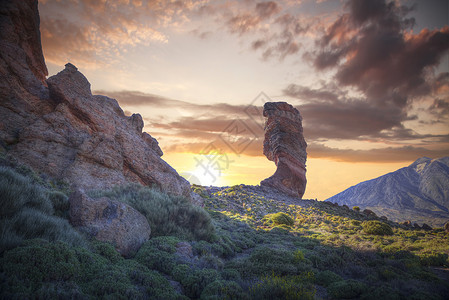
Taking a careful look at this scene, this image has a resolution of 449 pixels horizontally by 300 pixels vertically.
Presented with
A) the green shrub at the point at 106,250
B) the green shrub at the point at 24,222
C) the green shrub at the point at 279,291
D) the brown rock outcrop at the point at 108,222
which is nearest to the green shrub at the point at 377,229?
the green shrub at the point at 279,291

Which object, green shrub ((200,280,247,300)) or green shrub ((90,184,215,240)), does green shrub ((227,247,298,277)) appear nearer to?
green shrub ((200,280,247,300))

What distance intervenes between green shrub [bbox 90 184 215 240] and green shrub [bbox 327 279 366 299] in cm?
608

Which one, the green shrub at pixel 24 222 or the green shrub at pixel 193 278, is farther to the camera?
the green shrub at pixel 193 278

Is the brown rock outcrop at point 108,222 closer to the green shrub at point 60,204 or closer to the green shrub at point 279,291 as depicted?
the green shrub at point 60,204

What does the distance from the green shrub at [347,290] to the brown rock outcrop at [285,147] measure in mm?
36135

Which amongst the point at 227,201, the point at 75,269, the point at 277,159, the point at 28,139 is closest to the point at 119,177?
the point at 28,139

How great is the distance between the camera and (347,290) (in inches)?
227

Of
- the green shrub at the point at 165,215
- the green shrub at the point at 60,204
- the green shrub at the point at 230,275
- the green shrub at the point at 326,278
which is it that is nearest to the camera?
the green shrub at the point at 230,275

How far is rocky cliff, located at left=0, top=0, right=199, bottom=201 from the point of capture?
43.2 ft

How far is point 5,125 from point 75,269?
564 inches

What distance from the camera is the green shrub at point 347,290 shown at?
566cm

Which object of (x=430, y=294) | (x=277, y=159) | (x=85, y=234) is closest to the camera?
(x=430, y=294)

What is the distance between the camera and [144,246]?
7.27 metres

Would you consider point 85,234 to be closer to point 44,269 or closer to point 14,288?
point 44,269
